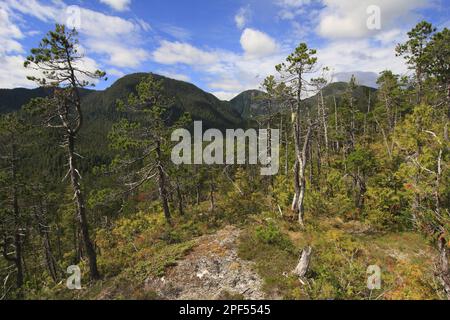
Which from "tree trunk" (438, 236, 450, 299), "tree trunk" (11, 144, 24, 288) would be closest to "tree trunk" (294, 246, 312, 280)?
"tree trunk" (438, 236, 450, 299)

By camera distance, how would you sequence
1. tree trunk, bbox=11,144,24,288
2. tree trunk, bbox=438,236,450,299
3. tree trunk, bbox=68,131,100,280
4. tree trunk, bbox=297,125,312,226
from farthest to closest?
tree trunk, bbox=11,144,24,288
tree trunk, bbox=297,125,312,226
tree trunk, bbox=68,131,100,280
tree trunk, bbox=438,236,450,299

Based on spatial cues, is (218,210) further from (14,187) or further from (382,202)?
(14,187)

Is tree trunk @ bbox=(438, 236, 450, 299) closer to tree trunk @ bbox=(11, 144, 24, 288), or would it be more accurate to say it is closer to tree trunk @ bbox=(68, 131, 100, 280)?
tree trunk @ bbox=(68, 131, 100, 280)

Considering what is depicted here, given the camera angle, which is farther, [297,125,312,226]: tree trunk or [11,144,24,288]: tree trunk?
[11,144,24,288]: tree trunk

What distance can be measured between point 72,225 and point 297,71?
31.9 metres

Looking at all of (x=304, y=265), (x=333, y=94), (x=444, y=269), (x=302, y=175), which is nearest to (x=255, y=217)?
(x=302, y=175)

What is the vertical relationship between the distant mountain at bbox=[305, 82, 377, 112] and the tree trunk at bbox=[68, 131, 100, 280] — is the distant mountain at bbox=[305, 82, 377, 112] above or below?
above

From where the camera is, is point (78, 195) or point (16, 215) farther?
point (16, 215)

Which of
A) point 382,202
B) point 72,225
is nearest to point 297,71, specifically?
point 382,202

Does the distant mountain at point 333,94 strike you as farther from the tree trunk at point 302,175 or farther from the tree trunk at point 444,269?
the tree trunk at point 444,269

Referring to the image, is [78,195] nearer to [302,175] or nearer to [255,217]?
[255,217]

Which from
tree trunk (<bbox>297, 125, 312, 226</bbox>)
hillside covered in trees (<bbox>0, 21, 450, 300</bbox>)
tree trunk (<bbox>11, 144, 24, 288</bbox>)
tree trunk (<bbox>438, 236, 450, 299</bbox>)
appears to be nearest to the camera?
tree trunk (<bbox>438, 236, 450, 299</bbox>)

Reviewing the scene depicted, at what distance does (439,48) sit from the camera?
2408cm

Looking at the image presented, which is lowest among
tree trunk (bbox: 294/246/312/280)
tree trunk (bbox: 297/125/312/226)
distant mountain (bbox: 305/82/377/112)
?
tree trunk (bbox: 294/246/312/280)
